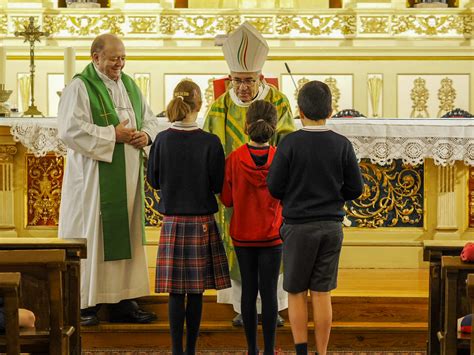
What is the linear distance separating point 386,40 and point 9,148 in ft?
13.2

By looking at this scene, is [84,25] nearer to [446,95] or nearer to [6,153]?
[6,153]

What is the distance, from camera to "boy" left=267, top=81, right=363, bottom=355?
4.88 meters

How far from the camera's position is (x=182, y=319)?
520 cm

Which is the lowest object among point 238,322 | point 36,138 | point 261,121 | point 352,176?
point 238,322

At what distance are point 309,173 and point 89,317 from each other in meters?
1.73

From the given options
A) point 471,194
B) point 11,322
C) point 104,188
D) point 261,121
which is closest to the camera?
point 11,322

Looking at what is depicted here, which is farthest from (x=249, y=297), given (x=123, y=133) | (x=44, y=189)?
(x=44, y=189)

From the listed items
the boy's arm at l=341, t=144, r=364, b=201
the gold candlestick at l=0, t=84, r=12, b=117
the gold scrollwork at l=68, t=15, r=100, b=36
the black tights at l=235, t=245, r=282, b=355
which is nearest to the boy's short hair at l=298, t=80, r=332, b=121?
the boy's arm at l=341, t=144, r=364, b=201

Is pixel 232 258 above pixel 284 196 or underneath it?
underneath

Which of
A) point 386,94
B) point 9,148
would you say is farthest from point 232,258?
point 386,94

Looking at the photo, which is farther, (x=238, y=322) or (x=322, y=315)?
(x=238, y=322)

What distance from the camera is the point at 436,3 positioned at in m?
9.62

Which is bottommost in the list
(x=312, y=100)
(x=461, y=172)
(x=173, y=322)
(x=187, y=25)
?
(x=173, y=322)

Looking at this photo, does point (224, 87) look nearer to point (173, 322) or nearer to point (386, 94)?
point (173, 322)
